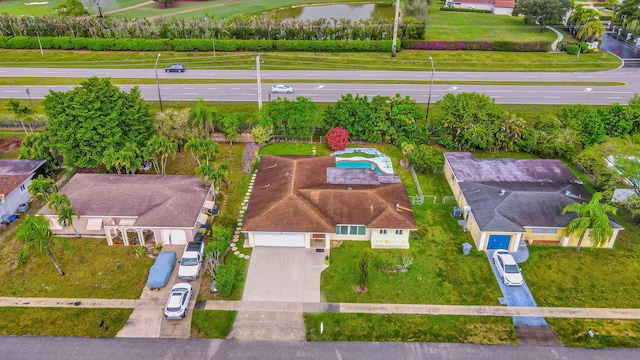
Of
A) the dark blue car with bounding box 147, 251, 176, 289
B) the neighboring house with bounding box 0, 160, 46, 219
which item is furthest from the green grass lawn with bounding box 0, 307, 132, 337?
the neighboring house with bounding box 0, 160, 46, 219

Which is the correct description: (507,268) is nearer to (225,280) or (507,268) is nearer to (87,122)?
(225,280)

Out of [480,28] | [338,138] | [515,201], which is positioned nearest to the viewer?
[515,201]

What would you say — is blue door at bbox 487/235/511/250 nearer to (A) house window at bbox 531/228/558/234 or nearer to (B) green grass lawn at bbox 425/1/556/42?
(A) house window at bbox 531/228/558/234

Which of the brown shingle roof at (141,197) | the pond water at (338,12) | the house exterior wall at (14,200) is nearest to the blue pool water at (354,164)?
the brown shingle roof at (141,197)

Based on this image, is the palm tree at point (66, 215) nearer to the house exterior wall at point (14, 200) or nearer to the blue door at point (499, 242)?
the house exterior wall at point (14, 200)

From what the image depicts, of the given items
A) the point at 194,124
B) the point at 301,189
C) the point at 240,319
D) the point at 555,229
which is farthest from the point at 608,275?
the point at 194,124

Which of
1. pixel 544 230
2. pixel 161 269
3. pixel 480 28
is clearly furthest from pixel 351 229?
pixel 480 28
